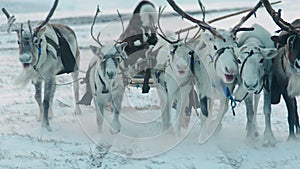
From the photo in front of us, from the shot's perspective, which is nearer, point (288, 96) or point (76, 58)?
point (288, 96)

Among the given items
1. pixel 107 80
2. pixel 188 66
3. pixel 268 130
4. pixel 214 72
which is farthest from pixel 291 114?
pixel 107 80

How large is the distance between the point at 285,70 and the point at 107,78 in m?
2.67

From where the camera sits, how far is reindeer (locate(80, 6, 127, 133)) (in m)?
8.69

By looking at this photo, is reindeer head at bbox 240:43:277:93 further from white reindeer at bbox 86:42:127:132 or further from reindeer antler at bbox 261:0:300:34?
white reindeer at bbox 86:42:127:132

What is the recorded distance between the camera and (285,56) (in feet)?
29.0

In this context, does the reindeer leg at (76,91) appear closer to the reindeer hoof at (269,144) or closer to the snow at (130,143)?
the snow at (130,143)

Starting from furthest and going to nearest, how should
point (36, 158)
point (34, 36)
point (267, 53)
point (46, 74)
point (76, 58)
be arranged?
point (76, 58), point (46, 74), point (34, 36), point (267, 53), point (36, 158)

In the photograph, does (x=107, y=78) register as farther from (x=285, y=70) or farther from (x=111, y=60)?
(x=285, y=70)

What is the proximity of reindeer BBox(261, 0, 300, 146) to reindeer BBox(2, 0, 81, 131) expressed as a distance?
3.61 m

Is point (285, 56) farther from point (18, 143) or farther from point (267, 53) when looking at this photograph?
point (18, 143)

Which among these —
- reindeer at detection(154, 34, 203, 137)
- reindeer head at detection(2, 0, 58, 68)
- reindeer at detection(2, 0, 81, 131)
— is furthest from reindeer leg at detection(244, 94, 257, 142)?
reindeer head at detection(2, 0, 58, 68)

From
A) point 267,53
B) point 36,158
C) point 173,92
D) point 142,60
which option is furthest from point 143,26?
point 36,158

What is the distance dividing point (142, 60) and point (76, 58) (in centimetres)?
208

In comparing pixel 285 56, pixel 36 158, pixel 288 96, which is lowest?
pixel 36 158
